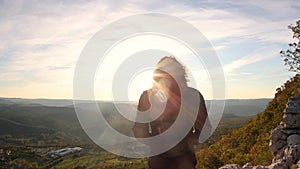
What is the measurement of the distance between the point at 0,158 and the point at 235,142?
480 feet

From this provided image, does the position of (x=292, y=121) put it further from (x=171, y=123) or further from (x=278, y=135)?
(x=171, y=123)

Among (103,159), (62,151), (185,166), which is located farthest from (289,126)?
(62,151)

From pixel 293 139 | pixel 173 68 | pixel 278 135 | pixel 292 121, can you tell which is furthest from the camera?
pixel 278 135

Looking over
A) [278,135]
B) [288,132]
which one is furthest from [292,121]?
[278,135]

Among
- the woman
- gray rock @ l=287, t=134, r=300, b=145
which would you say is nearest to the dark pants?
the woman

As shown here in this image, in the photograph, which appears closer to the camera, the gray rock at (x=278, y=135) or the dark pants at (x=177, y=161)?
the dark pants at (x=177, y=161)

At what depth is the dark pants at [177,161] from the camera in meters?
4.73

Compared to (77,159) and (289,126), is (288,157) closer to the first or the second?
(289,126)

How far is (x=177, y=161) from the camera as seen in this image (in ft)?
15.5

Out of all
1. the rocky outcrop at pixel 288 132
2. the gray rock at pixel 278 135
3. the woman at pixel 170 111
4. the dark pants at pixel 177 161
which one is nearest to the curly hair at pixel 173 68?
the woman at pixel 170 111

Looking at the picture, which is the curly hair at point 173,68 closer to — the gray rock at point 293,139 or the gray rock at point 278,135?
the gray rock at point 293,139

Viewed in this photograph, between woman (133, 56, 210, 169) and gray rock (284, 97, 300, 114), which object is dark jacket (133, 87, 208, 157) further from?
gray rock (284, 97, 300, 114)

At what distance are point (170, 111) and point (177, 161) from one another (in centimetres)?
91

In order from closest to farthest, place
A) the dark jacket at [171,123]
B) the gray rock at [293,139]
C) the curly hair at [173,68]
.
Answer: the dark jacket at [171,123]
the curly hair at [173,68]
the gray rock at [293,139]
